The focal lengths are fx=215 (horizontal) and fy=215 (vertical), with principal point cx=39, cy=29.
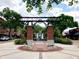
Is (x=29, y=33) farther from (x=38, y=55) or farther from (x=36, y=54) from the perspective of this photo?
(x=38, y=55)

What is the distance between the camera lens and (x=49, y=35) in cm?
3709

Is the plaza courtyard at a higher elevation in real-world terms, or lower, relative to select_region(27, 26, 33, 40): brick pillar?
lower

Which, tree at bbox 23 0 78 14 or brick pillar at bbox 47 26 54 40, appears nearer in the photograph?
tree at bbox 23 0 78 14

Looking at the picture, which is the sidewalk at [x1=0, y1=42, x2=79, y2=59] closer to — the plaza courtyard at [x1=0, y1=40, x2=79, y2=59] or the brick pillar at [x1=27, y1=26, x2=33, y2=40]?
the plaza courtyard at [x1=0, y1=40, x2=79, y2=59]

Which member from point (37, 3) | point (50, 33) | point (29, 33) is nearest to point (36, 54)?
point (29, 33)

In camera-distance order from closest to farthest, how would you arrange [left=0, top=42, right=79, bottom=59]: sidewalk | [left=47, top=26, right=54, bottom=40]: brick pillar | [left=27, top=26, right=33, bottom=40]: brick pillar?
[left=0, top=42, right=79, bottom=59]: sidewalk < [left=27, top=26, right=33, bottom=40]: brick pillar < [left=47, top=26, right=54, bottom=40]: brick pillar

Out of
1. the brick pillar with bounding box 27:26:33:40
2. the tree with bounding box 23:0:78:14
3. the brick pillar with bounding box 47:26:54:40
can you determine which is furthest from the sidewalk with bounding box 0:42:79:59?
the tree with bounding box 23:0:78:14


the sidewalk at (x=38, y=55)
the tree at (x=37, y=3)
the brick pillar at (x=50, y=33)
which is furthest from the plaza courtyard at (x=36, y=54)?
the tree at (x=37, y=3)

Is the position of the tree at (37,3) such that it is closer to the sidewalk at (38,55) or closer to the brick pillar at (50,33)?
the sidewalk at (38,55)

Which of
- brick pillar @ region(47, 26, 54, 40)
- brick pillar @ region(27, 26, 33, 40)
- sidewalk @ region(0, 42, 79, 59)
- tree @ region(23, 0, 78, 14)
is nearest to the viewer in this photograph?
tree @ region(23, 0, 78, 14)

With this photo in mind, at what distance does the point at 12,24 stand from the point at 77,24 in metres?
33.8

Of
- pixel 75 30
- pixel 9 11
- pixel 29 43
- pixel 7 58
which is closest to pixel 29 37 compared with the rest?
pixel 29 43

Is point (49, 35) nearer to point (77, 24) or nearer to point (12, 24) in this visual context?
point (12, 24)

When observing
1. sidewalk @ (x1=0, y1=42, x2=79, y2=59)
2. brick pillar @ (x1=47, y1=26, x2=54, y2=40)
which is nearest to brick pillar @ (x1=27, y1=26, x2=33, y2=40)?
brick pillar @ (x1=47, y1=26, x2=54, y2=40)
